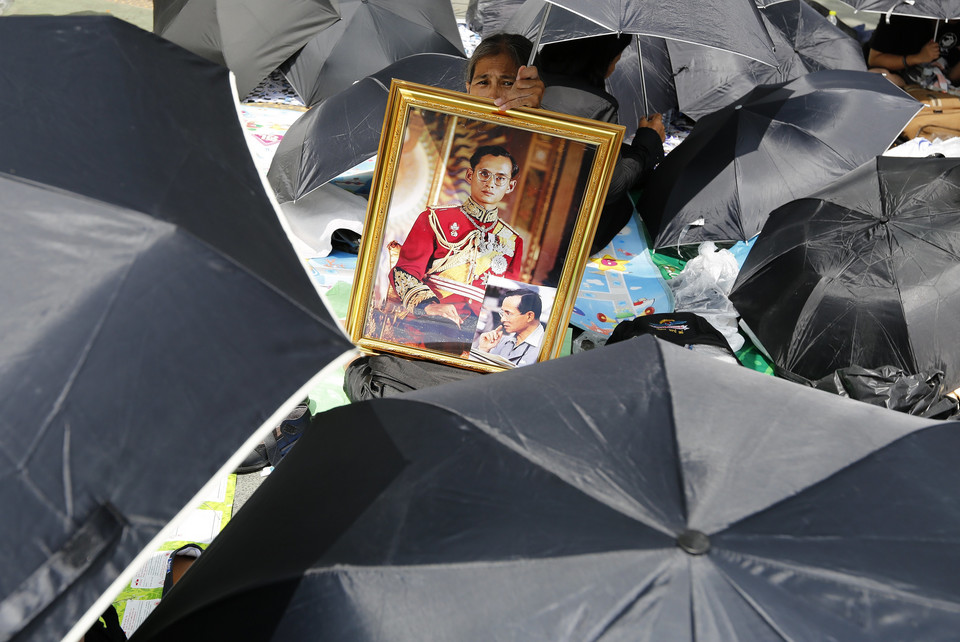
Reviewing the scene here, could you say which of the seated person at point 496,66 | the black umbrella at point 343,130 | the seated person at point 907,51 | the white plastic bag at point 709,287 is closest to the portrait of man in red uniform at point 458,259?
the seated person at point 496,66

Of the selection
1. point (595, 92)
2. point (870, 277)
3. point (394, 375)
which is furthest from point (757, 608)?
point (595, 92)

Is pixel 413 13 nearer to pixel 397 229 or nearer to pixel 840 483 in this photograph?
pixel 397 229

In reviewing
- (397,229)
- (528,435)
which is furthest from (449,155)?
(528,435)

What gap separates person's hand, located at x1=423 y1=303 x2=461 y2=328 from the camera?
2352mm

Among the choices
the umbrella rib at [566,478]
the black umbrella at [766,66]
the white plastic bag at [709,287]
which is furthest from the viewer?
the black umbrella at [766,66]

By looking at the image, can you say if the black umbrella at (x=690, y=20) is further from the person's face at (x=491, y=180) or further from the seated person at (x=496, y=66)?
the person's face at (x=491, y=180)

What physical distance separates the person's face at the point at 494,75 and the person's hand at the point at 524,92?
0.18 metres

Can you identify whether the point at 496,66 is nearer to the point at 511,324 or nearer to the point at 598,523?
the point at 511,324

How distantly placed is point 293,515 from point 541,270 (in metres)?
1.30

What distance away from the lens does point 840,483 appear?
1.15 m

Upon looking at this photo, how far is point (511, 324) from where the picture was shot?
2.36 m

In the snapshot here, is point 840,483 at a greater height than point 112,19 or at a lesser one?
lesser

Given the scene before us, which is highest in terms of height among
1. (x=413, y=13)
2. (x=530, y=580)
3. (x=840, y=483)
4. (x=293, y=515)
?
(x=413, y=13)

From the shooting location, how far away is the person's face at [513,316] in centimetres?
234
